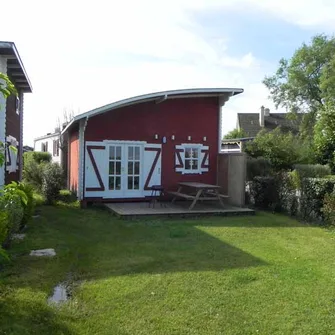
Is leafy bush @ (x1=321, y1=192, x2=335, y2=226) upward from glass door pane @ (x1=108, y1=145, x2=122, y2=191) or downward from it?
downward

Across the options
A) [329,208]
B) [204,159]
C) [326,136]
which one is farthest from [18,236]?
[326,136]

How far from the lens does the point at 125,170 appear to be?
530 inches

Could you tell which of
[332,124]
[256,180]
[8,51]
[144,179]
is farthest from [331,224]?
[8,51]

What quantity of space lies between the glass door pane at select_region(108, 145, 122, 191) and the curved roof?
1.36 metres

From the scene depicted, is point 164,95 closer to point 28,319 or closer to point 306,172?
point 306,172

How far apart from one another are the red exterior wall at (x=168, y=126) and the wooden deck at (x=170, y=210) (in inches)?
68.3

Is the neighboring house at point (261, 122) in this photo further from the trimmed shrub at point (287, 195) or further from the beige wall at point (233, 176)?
the trimmed shrub at point (287, 195)

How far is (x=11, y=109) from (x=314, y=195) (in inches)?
363

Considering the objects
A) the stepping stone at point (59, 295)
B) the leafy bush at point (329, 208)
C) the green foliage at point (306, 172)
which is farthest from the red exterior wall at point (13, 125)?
the leafy bush at point (329, 208)

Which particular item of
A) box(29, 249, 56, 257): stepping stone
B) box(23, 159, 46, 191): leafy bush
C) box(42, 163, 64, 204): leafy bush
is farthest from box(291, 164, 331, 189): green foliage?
box(23, 159, 46, 191): leafy bush

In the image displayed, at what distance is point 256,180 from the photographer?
41.4 feet

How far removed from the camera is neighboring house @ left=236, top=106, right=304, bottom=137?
44.5 m

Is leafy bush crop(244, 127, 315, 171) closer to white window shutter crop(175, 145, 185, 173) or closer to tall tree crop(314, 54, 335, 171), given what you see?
tall tree crop(314, 54, 335, 171)

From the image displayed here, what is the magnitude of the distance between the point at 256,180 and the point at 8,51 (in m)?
7.94
